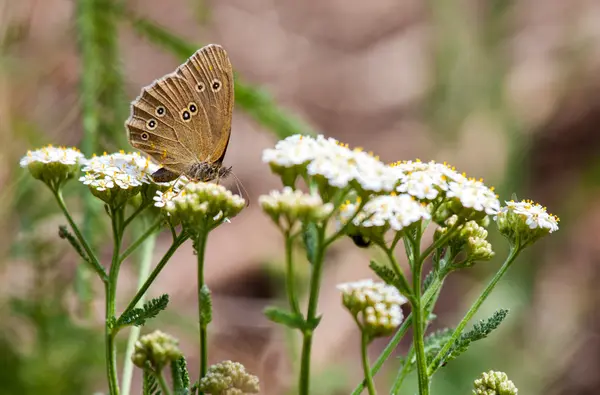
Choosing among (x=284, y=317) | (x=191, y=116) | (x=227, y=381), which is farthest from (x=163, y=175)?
(x=284, y=317)

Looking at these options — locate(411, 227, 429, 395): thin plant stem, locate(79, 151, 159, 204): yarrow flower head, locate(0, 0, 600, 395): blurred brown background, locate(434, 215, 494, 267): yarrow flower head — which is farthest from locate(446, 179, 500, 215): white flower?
locate(0, 0, 600, 395): blurred brown background

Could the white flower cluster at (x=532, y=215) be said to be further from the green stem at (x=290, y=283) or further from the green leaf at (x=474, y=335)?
the green stem at (x=290, y=283)

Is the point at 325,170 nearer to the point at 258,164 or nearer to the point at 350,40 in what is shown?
the point at 258,164

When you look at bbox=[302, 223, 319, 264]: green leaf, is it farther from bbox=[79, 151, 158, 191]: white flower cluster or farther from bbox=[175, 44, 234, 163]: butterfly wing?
bbox=[175, 44, 234, 163]: butterfly wing

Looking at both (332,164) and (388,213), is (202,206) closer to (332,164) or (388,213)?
(332,164)

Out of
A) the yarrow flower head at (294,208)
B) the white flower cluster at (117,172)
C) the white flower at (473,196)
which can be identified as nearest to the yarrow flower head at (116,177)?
the white flower cluster at (117,172)

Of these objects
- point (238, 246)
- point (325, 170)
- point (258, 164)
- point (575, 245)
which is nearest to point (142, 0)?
point (258, 164)
